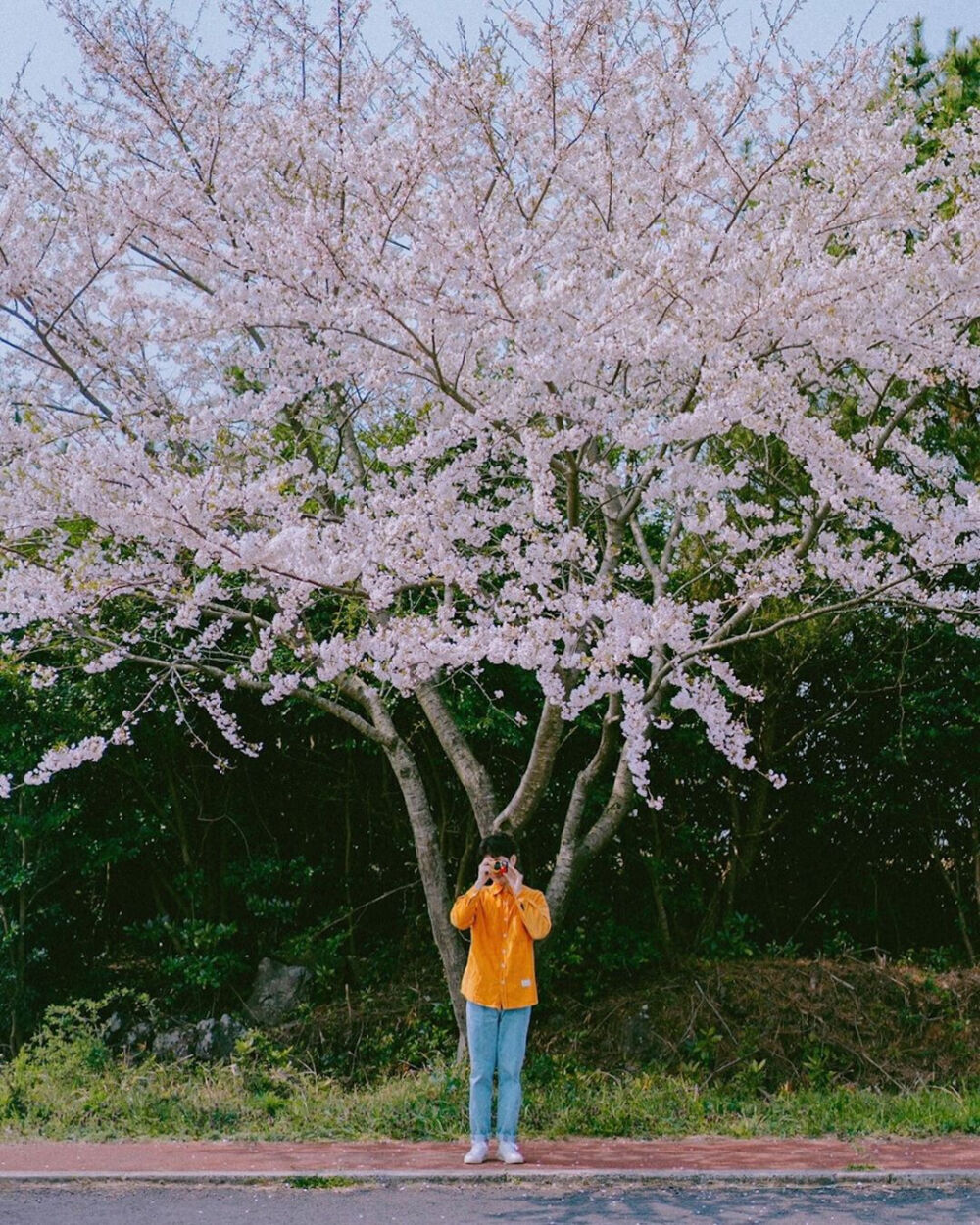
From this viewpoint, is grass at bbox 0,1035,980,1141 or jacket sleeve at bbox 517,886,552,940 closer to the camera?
jacket sleeve at bbox 517,886,552,940

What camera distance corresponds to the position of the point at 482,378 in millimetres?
6754

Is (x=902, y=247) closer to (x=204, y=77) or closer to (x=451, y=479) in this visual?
(x=451, y=479)

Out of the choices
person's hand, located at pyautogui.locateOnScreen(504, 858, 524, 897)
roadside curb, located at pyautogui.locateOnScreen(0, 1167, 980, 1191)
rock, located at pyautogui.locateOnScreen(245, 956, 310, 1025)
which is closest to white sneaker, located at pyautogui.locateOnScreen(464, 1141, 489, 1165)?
roadside curb, located at pyautogui.locateOnScreen(0, 1167, 980, 1191)

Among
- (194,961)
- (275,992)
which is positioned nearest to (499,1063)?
(275,992)

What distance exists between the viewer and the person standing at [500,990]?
15.7ft

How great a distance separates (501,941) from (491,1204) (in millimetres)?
1028

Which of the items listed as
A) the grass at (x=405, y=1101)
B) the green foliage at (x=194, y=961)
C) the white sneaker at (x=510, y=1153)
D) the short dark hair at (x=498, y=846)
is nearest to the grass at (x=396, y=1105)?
the grass at (x=405, y=1101)

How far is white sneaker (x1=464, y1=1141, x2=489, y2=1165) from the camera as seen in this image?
186 inches

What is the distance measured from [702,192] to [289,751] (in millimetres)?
4515

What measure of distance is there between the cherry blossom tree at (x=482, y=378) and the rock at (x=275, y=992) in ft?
Answer: 4.32

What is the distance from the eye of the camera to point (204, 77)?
23.1 feet

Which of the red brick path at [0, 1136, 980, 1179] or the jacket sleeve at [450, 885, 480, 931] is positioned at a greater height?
the jacket sleeve at [450, 885, 480, 931]

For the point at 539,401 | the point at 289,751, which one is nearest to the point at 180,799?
the point at 289,751

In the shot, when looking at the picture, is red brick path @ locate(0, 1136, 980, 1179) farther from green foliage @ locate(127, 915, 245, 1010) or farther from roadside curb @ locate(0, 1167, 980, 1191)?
green foliage @ locate(127, 915, 245, 1010)
